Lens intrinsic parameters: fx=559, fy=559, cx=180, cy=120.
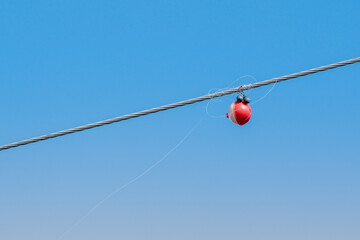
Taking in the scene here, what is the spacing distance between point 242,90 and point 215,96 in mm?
615

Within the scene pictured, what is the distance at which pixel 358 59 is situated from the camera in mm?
8570

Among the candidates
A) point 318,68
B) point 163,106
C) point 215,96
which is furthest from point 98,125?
point 318,68

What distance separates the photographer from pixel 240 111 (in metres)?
10.4

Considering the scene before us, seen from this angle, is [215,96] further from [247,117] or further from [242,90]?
[247,117]

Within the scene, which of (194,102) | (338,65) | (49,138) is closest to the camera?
(338,65)

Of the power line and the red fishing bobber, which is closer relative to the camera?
the power line

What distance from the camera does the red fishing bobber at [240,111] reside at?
1018cm

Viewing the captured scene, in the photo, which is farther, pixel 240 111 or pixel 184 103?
pixel 240 111

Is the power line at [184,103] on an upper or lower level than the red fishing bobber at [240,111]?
lower

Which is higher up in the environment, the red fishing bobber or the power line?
the red fishing bobber

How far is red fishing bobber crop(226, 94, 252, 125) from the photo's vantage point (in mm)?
10177

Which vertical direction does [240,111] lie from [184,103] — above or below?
above

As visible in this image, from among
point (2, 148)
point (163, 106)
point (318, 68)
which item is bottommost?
point (2, 148)

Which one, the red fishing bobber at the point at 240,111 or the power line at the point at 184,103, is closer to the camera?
the power line at the point at 184,103
